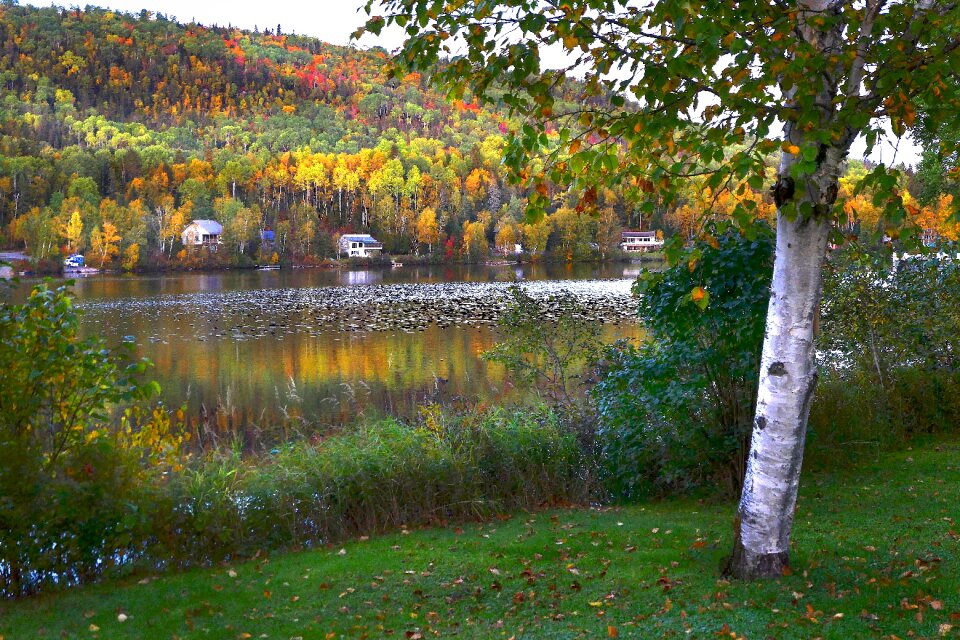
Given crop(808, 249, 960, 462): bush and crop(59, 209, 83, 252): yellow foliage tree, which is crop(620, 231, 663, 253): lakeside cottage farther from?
crop(808, 249, 960, 462): bush

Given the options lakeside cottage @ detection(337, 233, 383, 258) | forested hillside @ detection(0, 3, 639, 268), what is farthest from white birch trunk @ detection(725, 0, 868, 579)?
lakeside cottage @ detection(337, 233, 383, 258)

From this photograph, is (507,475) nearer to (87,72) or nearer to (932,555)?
(932,555)

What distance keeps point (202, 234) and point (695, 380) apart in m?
96.5

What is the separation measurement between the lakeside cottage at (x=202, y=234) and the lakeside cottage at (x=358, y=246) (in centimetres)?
1524

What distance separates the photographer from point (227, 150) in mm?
136250

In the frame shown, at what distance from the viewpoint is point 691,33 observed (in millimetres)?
4508

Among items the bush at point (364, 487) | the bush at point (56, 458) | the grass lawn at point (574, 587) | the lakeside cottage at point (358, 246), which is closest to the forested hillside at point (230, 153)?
the lakeside cottage at point (358, 246)

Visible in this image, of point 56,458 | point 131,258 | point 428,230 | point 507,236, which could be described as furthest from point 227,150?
point 56,458

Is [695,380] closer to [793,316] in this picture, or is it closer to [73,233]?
[793,316]

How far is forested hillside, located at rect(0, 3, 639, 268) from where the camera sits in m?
96.1

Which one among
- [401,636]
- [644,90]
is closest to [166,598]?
[401,636]

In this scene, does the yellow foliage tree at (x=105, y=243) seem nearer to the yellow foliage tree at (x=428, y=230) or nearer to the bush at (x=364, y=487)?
the yellow foliage tree at (x=428, y=230)

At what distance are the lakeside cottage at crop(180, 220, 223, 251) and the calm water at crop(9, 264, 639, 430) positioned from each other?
102 feet

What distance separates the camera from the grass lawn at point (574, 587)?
4.76 m
